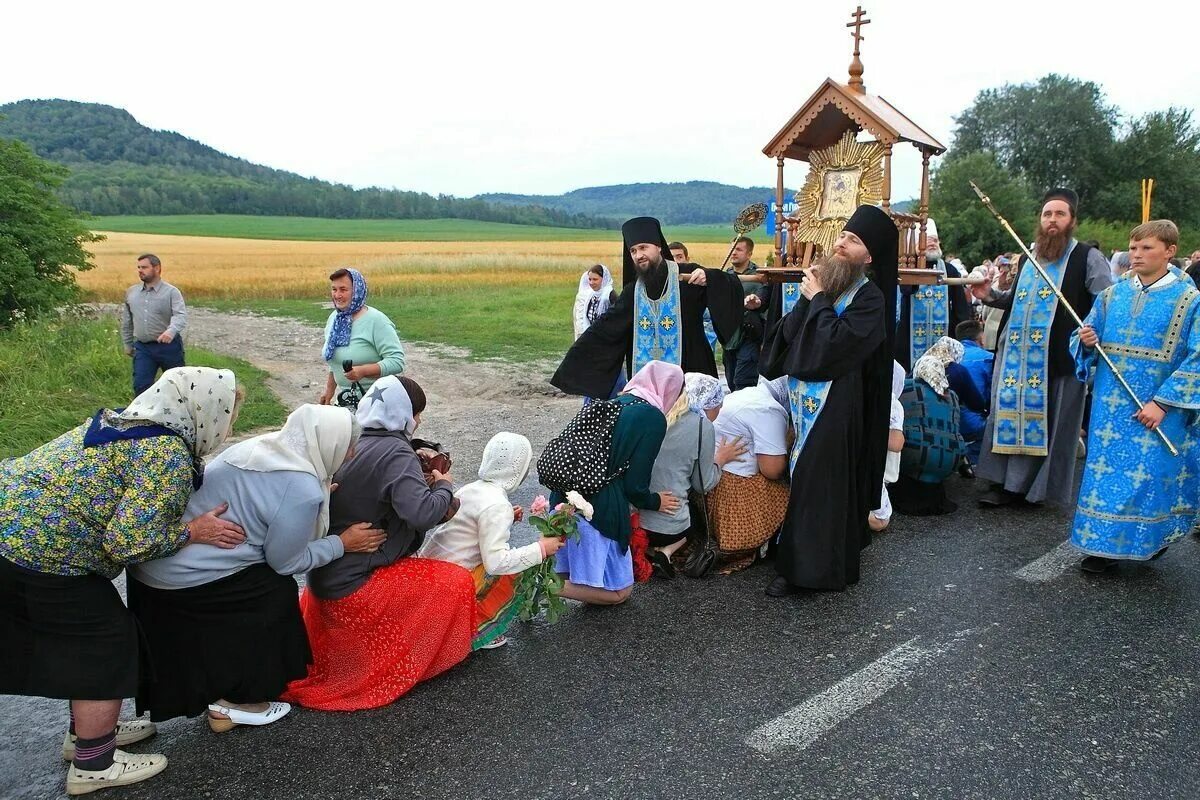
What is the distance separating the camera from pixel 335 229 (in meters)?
79.9

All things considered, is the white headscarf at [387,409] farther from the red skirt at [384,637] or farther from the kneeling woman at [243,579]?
the red skirt at [384,637]

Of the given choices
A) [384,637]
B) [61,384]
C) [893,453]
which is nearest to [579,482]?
[384,637]

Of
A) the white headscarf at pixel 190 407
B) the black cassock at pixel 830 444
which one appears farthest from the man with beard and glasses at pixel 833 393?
the white headscarf at pixel 190 407

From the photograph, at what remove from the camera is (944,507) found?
6.04m

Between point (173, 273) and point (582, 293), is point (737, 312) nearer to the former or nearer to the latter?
point (582, 293)

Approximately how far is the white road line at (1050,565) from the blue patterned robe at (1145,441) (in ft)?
0.72

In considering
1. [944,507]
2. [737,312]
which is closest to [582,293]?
[737,312]

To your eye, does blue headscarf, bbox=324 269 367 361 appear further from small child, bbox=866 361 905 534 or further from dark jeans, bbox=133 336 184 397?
dark jeans, bbox=133 336 184 397

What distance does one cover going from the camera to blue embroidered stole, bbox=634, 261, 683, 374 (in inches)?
248

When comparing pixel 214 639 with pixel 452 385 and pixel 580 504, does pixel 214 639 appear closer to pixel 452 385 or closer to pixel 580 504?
pixel 580 504

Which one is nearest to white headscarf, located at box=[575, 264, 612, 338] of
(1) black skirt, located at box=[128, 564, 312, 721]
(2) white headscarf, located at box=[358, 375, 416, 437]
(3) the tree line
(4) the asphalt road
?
(4) the asphalt road

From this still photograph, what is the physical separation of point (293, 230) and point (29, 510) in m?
79.5

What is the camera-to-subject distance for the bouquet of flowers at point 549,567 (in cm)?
393

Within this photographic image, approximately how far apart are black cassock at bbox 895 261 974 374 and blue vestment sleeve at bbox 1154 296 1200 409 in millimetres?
3208
